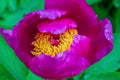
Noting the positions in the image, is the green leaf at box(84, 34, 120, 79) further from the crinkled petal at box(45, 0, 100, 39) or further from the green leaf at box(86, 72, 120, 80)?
the crinkled petal at box(45, 0, 100, 39)

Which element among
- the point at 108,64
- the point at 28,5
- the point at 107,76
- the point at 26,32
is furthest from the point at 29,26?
the point at 28,5

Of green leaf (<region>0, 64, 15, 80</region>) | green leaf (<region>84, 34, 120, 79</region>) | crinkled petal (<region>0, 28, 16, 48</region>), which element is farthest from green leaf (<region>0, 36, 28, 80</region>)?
crinkled petal (<region>0, 28, 16, 48</region>)

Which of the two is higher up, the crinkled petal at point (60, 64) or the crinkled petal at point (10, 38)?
the crinkled petal at point (10, 38)

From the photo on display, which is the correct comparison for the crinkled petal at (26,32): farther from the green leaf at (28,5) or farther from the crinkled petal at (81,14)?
the green leaf at (28,5)

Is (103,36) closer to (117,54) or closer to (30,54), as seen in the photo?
(30,54)

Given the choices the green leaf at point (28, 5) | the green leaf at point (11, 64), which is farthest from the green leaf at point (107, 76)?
the green leaf at point (28, 5)

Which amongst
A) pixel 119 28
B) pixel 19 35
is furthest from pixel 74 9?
pixel 119 28
